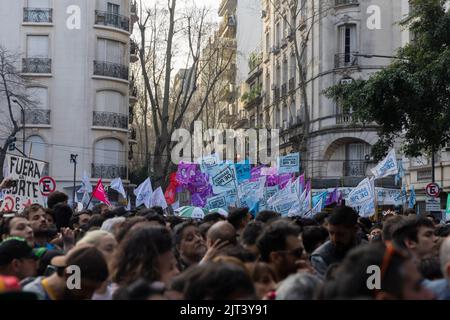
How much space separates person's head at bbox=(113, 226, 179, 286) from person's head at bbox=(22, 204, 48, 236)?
3744 millimetres

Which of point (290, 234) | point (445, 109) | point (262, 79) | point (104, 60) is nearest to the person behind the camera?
point (290, 234)

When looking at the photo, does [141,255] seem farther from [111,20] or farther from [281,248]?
[111,20]

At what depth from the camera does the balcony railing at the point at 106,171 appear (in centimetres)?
4653

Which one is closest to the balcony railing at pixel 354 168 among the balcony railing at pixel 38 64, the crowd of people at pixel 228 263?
the balcony railing at pixel 38 64

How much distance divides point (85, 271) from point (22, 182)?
11627mm

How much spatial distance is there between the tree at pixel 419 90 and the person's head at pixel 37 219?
1257 centimetres

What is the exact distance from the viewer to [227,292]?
4309 millimetres

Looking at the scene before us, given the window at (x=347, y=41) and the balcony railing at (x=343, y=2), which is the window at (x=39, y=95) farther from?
the balcony railing at (x=343, y=2)

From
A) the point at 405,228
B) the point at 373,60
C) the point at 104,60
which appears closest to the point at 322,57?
the point at 373,60
